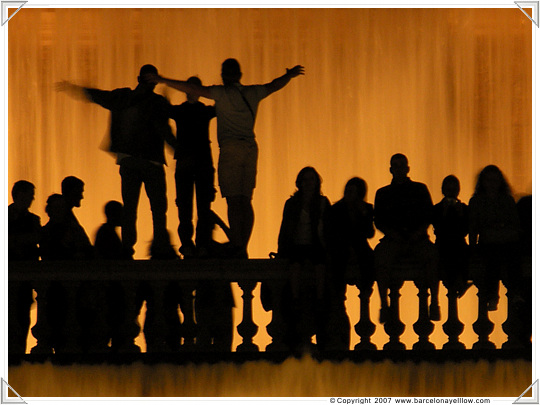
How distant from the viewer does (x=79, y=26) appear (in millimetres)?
17547

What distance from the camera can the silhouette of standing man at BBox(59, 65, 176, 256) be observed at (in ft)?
40.2

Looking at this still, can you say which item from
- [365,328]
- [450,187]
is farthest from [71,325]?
[450,187]

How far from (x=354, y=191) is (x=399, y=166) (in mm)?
457

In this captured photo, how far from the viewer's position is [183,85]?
1206 centimetres

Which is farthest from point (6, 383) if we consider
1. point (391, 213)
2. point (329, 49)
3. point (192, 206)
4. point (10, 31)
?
point (329, 49)

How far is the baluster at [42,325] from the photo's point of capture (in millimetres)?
11812

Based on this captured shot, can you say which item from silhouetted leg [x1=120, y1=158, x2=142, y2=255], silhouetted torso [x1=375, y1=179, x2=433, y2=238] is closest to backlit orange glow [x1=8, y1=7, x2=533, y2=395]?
silhouetted leg [x1=120, y1=158, x2=142, y2=255]

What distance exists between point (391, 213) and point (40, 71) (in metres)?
7.32

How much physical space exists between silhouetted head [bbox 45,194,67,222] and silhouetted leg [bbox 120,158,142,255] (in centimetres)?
63

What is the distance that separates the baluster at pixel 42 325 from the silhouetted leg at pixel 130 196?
35.1 inches

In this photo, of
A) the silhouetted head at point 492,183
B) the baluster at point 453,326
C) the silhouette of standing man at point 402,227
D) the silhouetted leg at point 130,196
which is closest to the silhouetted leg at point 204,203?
the silhouetted leg at point 130,196

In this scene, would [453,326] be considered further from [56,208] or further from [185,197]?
[56,208]

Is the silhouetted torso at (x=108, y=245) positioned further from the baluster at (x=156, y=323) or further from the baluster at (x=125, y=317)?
the baluster at (x=156, y=323)

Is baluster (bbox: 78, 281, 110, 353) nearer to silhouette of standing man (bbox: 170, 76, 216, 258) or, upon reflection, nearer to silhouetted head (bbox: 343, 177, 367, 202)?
silhouette of standing man (bbox: 170, 76, 216, 258)
